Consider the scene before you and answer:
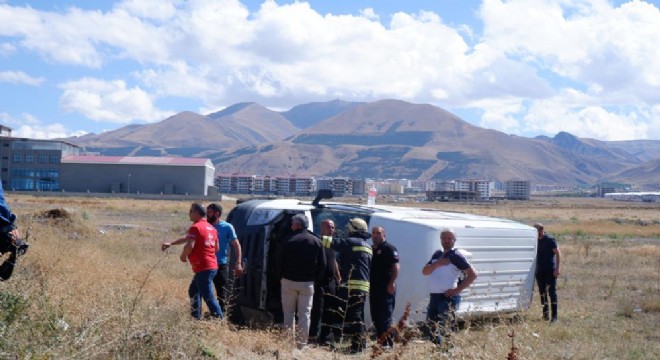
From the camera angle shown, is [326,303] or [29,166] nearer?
[326,303]

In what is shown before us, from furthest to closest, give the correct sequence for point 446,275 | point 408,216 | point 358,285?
point 408,216
point 358,285
point 446,275

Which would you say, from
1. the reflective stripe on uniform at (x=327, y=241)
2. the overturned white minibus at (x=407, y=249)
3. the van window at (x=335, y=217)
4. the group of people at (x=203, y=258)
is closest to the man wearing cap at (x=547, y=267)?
the overturned white minibus at (x=407, y=249)

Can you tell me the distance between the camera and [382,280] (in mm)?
8578

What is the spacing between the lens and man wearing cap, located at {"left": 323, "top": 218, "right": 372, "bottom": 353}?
8469 millimetres

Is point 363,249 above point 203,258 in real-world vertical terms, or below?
above

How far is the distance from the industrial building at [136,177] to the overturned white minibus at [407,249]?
270ft

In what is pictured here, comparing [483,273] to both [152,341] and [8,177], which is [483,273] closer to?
[152,341]

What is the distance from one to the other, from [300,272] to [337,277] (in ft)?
1.59

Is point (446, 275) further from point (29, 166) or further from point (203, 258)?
point (29, 166)

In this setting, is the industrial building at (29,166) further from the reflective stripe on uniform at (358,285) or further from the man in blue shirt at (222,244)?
the reflective stripe on uniform at (358,285)

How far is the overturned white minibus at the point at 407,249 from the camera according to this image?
8.99 meters

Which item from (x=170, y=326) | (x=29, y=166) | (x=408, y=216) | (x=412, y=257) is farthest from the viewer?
(x=29, y=166)

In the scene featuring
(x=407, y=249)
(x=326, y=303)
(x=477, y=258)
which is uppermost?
(x=407, y=249)

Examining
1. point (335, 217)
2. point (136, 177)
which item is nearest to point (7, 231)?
point (335, 217)
